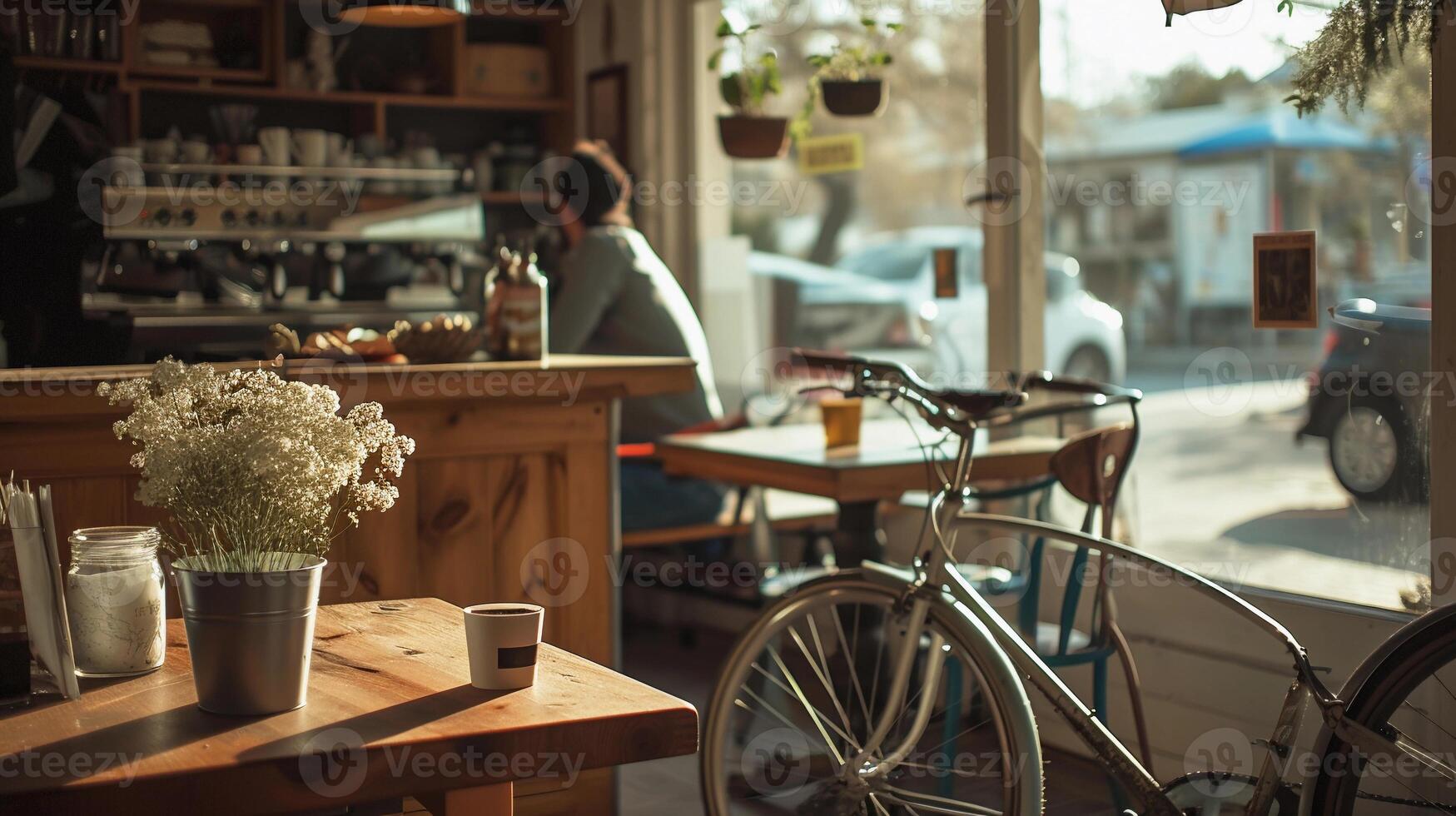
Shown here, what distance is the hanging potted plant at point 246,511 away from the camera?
1.29 metres

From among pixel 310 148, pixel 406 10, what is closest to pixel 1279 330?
pixel 406 10

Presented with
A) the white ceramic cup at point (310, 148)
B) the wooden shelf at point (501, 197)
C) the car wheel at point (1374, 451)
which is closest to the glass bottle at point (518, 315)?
the car wheel at point (1374, 451)

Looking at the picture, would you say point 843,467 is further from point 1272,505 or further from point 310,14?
point 310,14

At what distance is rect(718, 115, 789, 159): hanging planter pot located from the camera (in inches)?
160

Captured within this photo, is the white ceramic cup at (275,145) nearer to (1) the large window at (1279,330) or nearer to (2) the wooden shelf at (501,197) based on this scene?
(2) the wooden shelf at (501,197)

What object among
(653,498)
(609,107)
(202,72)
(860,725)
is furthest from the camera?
(609,107)

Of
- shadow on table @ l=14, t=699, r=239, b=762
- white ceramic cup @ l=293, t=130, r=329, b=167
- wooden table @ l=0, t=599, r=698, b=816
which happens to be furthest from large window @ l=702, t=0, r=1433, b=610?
shadow on table @ l=14, t=699, r=239, b=762

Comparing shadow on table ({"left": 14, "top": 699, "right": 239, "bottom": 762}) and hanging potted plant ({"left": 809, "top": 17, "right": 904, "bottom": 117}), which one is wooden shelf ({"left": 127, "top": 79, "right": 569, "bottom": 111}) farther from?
shadow on table ({"left": 14, "top": 699, "right": 239, "bottom": 762})

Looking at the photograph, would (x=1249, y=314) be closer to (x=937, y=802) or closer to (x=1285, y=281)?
(x=1285, y=281)

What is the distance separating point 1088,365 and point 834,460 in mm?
1585

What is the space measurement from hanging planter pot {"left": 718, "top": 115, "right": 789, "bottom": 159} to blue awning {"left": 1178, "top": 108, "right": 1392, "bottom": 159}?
1.20 meters

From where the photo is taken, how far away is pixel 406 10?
10.2 feet

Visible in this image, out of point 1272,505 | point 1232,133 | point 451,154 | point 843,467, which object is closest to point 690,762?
point 843,467

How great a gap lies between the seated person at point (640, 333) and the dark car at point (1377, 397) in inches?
67.8
